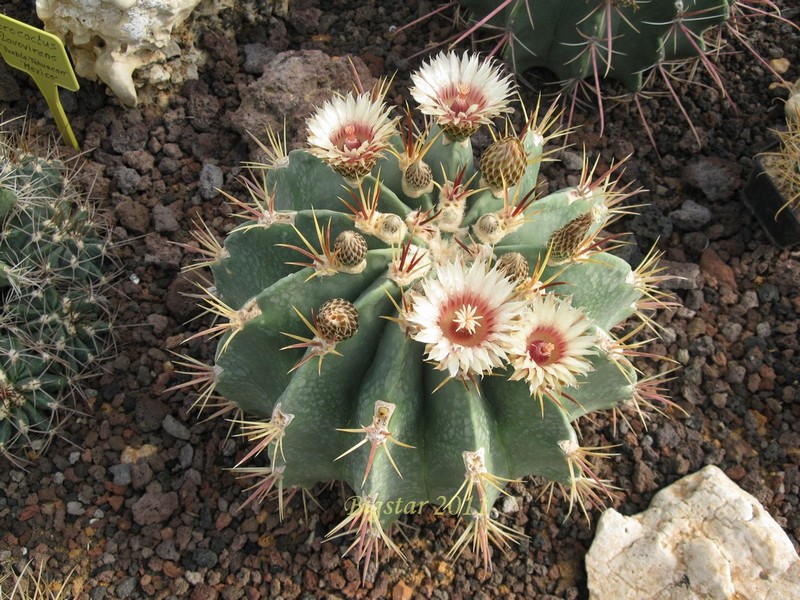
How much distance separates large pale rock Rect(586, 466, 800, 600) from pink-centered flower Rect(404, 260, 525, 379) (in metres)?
0.96

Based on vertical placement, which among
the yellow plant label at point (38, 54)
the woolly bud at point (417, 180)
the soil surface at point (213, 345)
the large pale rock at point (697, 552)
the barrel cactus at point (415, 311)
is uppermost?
the yellow plant label at point (38, 54)

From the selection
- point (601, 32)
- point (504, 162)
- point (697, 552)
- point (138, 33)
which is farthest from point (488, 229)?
point (138, 33)

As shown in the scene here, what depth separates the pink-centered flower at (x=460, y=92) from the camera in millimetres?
1575

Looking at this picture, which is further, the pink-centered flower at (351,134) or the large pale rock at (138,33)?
the large pale rock at (138,33)

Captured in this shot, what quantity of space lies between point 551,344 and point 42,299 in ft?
4.64

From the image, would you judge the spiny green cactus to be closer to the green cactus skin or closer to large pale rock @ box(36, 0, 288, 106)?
large pale rock @ box(36, 0, 288, 106)

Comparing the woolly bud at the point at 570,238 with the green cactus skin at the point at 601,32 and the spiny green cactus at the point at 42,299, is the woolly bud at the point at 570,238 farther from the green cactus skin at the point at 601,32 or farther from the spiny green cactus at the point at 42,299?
the spiny green cactus at the point at 42,299

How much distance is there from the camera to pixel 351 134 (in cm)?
156

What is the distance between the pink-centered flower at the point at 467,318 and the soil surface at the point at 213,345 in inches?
37.3

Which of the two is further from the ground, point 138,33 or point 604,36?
point 138,33

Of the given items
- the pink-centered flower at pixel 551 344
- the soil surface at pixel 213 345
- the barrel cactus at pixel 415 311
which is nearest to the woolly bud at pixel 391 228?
the barrel cactus at pixel 415 311

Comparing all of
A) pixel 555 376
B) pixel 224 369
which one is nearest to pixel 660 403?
pixel 555 376

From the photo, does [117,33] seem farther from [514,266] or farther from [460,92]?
[514,266]

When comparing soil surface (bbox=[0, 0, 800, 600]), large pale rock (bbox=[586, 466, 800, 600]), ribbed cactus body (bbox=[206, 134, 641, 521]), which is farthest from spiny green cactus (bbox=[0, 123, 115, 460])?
large pale rock (bbox=[586, 466, 800, 600])
